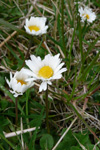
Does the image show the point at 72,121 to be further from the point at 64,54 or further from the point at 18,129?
the point at 64,54

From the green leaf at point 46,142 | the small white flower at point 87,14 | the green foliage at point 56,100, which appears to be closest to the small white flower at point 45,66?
the green foliage at point 56,100

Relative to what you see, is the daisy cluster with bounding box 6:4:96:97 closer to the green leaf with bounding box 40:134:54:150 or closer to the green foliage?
the green foliage

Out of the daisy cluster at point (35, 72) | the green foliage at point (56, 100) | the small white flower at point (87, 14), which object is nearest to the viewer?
the daisy cluster at point (35, 72)

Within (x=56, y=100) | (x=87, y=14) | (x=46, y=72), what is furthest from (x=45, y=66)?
(x=87, y=14)

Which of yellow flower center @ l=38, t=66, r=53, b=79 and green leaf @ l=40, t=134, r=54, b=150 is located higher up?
yellow flower center @ l=38, t=66, r=53, b=79

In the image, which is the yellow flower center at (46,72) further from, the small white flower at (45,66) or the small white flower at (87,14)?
the small white flower at (87,14)

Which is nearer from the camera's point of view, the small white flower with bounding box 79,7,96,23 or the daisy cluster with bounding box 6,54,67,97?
the daisy cluster with bounding box 6,54,67,97

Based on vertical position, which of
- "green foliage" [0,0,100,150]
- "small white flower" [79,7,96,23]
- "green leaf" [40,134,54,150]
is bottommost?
"green leaf" [40,134,54,150]

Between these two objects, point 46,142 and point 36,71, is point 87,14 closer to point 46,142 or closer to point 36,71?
point 36,71

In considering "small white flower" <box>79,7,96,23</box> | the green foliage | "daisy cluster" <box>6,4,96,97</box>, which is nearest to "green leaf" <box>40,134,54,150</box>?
the green foliage

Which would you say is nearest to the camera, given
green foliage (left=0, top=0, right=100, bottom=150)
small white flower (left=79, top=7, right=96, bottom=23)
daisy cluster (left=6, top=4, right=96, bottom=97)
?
daisy cluster (left=6, top=4, right=96, bottom=97)
